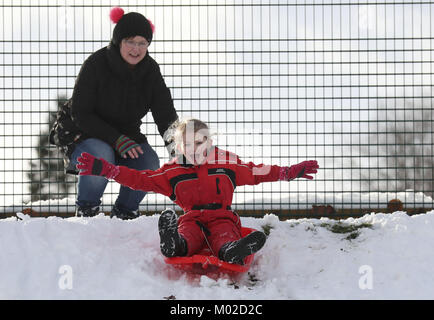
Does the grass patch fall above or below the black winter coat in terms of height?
below

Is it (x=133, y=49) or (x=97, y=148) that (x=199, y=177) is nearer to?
(x=97, y=148)

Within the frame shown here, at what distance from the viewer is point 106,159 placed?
3.24 m

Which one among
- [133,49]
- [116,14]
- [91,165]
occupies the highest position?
[116,14]

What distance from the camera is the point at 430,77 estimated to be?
500cm

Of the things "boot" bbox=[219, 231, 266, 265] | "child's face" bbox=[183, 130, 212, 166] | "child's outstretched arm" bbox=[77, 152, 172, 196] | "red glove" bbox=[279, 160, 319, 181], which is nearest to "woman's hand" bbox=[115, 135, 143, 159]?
"child's outstretched arm" bbox=[77, 152, 172, 196]

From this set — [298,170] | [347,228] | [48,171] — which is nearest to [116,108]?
[298,170]

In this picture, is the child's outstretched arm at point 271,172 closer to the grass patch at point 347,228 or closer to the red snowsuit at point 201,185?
the red snowsuit at point 201,185

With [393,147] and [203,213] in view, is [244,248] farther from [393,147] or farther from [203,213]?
[393,147]

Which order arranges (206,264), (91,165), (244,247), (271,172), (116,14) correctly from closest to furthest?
(244,247) → (206,264) → (91,165) → (271,172) → (116,14)

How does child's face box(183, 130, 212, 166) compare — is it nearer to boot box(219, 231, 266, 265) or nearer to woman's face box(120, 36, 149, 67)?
boot box(219, 231, 266, 265)

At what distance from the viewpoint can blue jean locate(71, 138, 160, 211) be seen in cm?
325

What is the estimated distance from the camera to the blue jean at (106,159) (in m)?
3.25

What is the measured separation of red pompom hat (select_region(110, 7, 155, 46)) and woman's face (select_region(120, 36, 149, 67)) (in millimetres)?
25

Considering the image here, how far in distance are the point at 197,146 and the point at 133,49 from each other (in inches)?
30.4
